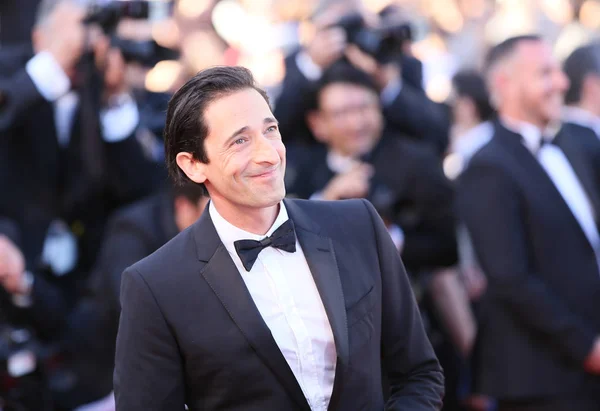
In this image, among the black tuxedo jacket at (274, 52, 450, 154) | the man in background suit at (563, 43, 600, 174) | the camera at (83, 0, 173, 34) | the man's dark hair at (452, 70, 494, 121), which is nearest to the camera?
the camera at (83, 0, 173, 34)

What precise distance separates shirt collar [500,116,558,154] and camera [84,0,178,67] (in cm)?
166

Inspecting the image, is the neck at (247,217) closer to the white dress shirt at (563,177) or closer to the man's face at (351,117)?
the white dress shirt at (563,177)

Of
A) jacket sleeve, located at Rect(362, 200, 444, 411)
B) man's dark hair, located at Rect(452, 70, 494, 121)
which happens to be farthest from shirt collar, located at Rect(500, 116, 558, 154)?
man's dark hair, located at Rect(452, 70, 494, 121)

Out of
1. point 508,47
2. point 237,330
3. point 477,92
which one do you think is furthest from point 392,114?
point 237,330

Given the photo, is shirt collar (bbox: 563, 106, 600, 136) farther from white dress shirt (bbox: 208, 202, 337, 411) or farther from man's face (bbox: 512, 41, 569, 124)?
white dress shirt (bbox: 208, 202, 337, 411)

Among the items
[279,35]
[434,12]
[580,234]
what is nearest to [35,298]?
[580,234]

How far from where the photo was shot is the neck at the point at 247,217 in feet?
7.82

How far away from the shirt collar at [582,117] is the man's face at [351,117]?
3.68 feet

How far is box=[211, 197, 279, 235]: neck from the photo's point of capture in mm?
2385

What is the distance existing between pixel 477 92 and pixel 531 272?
2.64 meters

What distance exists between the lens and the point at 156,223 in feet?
13.3

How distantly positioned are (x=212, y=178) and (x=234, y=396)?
519mm

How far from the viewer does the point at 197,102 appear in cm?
230

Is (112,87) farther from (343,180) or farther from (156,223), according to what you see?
(343,180)
